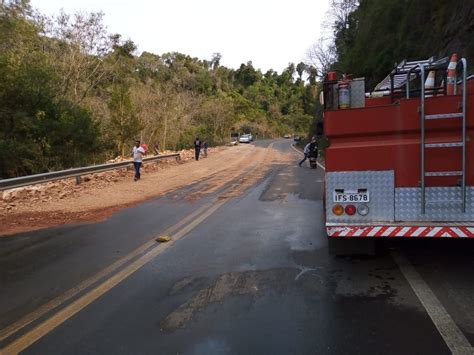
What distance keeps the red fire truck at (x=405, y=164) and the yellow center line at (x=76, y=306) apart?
262 centimetres

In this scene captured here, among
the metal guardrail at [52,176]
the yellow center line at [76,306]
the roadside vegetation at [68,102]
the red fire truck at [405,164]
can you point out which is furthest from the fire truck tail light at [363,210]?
the roadside vegetation at [68,102]

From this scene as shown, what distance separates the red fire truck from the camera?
4887 millimetres

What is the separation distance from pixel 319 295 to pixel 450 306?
1250 millimetres

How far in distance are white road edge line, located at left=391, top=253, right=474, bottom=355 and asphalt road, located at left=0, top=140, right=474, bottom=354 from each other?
1 centimetres

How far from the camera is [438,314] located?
4.24 meters

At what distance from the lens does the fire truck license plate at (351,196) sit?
525 centimetres

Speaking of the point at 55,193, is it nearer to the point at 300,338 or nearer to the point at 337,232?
the point at 337,232

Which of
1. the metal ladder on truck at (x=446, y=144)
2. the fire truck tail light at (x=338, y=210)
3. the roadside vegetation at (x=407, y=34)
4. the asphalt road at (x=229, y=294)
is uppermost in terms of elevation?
the roadside vegetation at (x=407, y=34)

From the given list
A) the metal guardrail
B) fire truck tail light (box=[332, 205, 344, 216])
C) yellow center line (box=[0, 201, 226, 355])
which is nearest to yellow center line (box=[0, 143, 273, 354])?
yellow center line (box=[0, 201, 226, 355])

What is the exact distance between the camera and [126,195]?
14680mm

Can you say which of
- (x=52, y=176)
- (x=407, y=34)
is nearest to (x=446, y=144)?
(x=52, y=176)

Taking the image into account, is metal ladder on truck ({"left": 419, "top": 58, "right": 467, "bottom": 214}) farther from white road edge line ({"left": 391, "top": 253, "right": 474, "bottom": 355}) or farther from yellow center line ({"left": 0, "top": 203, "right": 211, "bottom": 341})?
yellow center line ({"left": 0, "top": 203, "right": 211, "bottom": 341})

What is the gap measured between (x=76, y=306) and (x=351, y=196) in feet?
10.5

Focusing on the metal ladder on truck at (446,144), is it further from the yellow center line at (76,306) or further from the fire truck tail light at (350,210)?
the yellow center line at (76,306)
